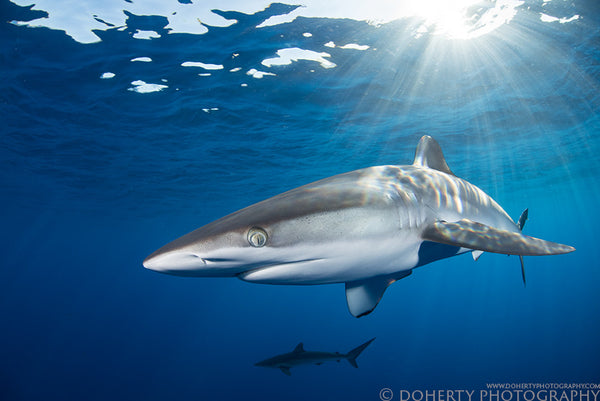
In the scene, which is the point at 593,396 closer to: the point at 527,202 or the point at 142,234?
the point at 527,202

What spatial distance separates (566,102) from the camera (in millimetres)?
12891

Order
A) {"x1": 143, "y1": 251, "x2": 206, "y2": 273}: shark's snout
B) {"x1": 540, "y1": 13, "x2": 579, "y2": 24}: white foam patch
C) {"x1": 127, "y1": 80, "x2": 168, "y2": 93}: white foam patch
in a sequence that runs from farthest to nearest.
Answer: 1. {"x1": 127, "y1": 80, "x2": 168, "y2": 93}: white foam patch
2. {"x1": 540, "y1": 13, "x2": 579, "y2": 24}: white foam patch
3. {"x1": 143, "y1": 251, "x2": 206, "y2": 273}: shark's snout

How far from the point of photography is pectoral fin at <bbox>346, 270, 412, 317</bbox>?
9.36 feet

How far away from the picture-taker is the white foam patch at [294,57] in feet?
30.6

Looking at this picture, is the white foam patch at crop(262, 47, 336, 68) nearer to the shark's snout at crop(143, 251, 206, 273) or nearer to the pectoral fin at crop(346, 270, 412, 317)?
the pectoral fin at crop(346, 270, 412, 317)

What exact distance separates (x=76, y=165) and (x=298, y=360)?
16684 millimetres

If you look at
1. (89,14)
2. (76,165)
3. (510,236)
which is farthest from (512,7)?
(76,165)

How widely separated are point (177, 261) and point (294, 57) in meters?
9.49

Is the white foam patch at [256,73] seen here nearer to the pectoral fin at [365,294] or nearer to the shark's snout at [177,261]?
the pectoral fin at [365,294]

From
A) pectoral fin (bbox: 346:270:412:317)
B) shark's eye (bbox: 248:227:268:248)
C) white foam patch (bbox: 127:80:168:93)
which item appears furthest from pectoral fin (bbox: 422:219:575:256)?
white foam patch (bbox: 127:80:168:93)

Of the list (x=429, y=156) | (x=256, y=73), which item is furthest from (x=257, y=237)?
(x=256, y=73)

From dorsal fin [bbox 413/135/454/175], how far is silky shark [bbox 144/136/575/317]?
113cm

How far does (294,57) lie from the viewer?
9.59 metres

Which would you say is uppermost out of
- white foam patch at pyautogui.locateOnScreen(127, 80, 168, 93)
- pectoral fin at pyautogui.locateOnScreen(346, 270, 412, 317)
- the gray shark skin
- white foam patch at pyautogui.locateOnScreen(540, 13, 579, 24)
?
white foam patch at pyautogui.locateOnScreen(540, 13, 579, 24)
